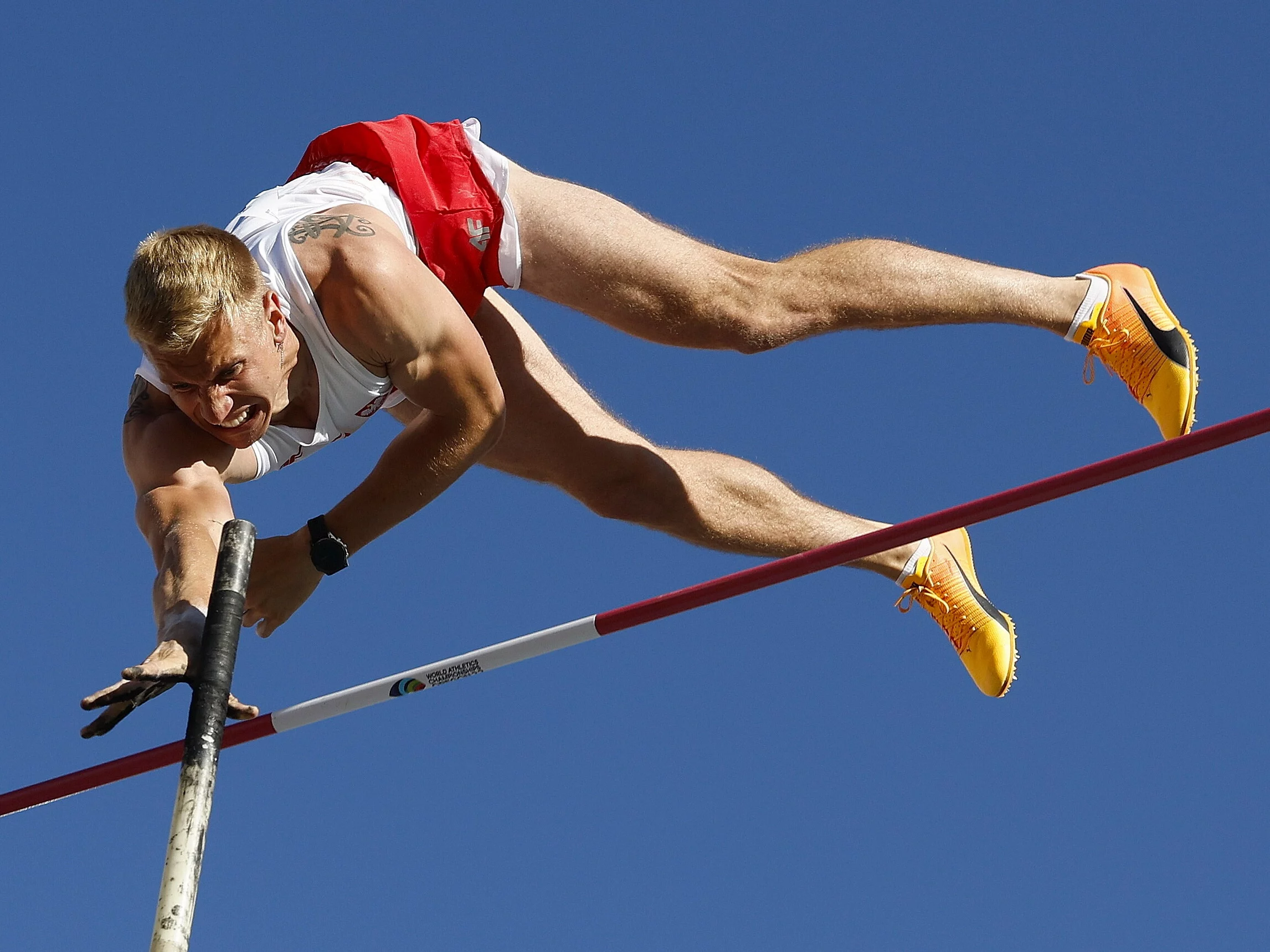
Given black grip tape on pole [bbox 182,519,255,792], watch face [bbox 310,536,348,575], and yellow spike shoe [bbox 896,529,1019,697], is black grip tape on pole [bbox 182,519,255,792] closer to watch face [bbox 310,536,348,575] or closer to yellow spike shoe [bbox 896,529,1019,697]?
watch face [bbox 310,536,348,575]

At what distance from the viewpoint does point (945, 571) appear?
697 centimetres

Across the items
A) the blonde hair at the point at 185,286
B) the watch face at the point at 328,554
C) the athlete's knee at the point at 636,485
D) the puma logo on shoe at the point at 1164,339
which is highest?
the puma logo on shoe at the point at 1164,339

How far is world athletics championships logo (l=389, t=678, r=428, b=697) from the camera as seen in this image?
534 centimetres

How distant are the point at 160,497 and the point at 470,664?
997mm

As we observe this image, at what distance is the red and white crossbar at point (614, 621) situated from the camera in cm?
489

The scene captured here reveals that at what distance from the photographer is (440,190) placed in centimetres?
591

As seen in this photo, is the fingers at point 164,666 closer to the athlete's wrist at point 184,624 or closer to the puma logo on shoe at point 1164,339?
the athlete's wrist at point 184,624

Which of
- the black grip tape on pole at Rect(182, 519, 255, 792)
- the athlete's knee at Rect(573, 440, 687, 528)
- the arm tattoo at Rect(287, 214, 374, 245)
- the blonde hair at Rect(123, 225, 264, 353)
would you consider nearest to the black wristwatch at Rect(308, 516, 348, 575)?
the black grip tape on pole at Rect(182, 519, 255, 792)

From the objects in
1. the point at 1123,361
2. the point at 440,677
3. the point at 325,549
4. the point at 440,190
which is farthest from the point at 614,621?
the point at 1123,361

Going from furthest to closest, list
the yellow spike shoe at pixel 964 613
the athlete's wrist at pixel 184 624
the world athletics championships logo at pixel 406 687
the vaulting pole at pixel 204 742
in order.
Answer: the yellow spike shoe at pixel 964 613 < the world athletics championships logo at pixel 406 687 < the athlete's wrist at pixel 184 624 < the vaulting pole at pixel 204 742

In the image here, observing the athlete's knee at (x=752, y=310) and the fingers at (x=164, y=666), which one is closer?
the fingers at (x=164, y=666)

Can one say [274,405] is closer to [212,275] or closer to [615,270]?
[212,275]

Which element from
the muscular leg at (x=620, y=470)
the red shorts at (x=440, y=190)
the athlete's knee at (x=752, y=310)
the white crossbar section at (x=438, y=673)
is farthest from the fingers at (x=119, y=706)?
the athlete's knee at (x=752, y=310)

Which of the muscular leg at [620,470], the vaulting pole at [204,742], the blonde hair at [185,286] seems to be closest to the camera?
A: the vaulting pole at [204,742]
